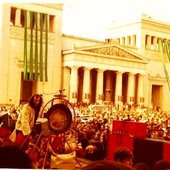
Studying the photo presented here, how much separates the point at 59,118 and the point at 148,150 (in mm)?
1486

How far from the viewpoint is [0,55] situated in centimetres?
2844

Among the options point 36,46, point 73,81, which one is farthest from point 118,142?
point 73,81

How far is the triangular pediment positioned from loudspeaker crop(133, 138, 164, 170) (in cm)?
2393

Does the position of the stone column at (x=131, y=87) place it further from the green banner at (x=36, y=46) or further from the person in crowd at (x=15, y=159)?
the person in crowd at (x=15, y=159)

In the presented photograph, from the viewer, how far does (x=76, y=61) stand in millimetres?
30266

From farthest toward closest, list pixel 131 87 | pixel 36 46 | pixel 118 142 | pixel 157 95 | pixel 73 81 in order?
pixel 157 95
pixel 131 87
pixel 73 81
pixel 36 46
pixel 118 142

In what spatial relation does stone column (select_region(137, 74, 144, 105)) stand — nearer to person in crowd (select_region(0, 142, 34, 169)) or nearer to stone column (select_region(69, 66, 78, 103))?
stone column (select_region(69, 66, 78, 103))

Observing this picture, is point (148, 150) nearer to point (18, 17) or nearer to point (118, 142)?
point (118, 142)

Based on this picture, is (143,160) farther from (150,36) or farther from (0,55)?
(150,36)

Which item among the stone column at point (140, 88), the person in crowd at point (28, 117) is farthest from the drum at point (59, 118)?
the stone column at point (140, 88)

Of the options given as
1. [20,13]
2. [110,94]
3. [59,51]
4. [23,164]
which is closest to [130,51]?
[110,94]

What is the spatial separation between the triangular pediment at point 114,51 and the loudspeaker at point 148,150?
23.9 meters

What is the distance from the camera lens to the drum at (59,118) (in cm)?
659

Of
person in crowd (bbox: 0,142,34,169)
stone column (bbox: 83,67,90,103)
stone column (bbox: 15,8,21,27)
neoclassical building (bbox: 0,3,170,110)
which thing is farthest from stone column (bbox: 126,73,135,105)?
person in crowd (bbox: 0,142,34,169)
